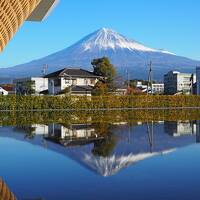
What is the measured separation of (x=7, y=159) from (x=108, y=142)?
4.15 m

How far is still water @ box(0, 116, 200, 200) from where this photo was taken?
620cm

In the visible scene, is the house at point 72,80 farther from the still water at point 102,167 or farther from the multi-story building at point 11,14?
the multi-story building at point 11,14

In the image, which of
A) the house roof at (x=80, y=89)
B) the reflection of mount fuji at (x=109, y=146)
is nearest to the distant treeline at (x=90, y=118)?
the reflection of mount fuji at (x=109, y=146)

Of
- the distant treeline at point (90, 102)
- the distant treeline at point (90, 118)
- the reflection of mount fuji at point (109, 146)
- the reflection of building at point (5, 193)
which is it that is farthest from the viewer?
the distant treeline at point (90, 102)

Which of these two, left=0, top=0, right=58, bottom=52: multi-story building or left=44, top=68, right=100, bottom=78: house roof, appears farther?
left=44, top=68, right=100, bottom=78: house roof

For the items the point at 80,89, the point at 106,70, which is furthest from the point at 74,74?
the point at 106,70

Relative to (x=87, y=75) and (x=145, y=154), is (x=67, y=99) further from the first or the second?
(x=145, y=154)

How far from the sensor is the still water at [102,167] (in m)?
6.20

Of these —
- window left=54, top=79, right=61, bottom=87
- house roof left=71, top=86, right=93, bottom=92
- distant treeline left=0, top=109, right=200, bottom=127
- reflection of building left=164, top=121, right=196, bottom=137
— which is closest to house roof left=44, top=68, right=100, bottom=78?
window left=54, top=79, right=61, bottom=87

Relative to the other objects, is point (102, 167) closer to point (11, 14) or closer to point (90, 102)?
point (11, 14)

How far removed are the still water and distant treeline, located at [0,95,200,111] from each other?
911 inches

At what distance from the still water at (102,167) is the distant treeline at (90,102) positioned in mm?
23140

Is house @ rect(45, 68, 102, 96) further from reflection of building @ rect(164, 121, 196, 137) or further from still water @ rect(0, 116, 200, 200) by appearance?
still water @ rect(0, 116, 200, 200)

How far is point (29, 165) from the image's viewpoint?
920 centimetres
